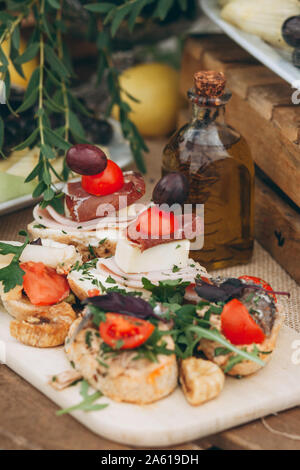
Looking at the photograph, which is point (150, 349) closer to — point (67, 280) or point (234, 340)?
point (234, 340)

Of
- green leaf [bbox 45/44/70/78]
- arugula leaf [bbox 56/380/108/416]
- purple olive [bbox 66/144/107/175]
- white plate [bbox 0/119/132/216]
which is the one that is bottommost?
white plate [bbox 0/119/132/216]

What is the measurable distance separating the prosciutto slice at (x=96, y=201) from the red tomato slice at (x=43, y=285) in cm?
19

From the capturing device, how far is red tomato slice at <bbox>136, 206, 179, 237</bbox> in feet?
4.38

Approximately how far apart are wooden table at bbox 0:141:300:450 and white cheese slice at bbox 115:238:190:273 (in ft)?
1.13

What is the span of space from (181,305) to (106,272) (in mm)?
189

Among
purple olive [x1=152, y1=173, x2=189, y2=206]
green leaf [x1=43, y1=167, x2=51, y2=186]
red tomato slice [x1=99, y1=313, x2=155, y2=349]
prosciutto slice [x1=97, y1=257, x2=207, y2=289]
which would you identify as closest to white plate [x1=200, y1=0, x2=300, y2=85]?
purple olive [x1=152, y1=173, x2=189, y2=206]

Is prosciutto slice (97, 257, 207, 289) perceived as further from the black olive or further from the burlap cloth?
the black olive

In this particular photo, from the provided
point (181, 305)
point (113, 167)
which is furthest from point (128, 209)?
point (181, 305)

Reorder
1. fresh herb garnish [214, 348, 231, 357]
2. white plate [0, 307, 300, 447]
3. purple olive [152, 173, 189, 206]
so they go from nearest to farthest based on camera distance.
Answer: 1. white plate [0, 307, 300, 447]
2. fresh herb garnish [214, 348, 231, 357]
3. purple olive [152, 173, 189, 206]

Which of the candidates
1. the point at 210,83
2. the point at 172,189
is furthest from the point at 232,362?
the point at 210,83

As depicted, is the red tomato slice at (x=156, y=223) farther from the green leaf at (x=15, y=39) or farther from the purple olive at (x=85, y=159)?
the green leaf at (x=15, y=39)

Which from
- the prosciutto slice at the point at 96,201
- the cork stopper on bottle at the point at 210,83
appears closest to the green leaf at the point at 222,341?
the prosciutto slice at the point at 96,201

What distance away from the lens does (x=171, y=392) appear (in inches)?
45.3

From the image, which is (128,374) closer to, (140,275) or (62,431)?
(62,431)
